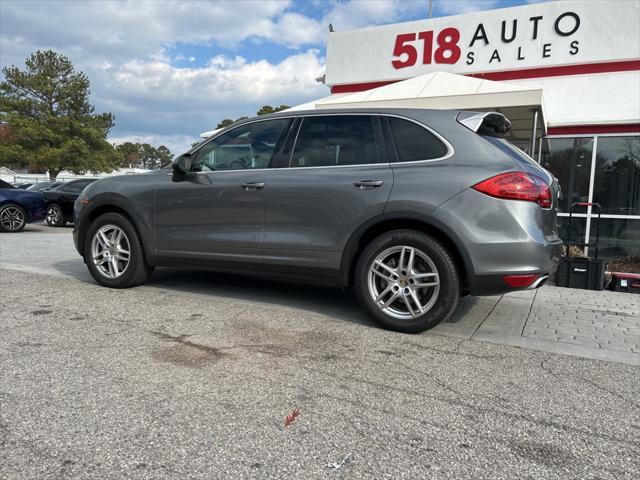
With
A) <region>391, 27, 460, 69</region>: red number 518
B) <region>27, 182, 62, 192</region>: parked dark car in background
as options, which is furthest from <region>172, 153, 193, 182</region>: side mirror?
<region>27, 182, 62, 192</region>: parked dark car in background

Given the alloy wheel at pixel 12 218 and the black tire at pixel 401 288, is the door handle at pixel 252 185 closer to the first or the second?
the black tire at pixel 401 288

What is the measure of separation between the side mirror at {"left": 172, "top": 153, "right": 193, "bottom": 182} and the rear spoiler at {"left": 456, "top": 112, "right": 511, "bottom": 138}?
8.50ft

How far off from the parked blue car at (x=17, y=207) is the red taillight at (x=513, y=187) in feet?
38.4

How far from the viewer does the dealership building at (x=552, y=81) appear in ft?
28.8

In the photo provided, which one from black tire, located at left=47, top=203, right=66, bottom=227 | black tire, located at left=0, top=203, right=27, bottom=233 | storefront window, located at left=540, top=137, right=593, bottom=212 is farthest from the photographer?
black tire, located at left=47, top=203, right=66, bottom=227

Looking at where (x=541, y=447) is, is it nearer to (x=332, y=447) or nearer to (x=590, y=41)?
(x=332, y=447)

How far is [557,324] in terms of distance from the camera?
15.8ft

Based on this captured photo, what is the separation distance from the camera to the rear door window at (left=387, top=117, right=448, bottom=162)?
4.08 m

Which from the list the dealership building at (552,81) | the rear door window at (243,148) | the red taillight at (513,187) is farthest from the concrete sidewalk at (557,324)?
the dealership building at (552,81)

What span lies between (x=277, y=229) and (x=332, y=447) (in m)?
2.51

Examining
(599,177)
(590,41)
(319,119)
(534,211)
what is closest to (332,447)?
(534,211)

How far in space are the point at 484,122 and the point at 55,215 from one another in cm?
1371

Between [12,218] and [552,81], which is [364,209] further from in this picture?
[12,218]

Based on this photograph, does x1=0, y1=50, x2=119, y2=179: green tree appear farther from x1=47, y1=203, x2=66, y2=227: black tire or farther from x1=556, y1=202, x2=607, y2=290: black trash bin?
x1=556, y1=202, x2=607, y2=290: black trash bin
